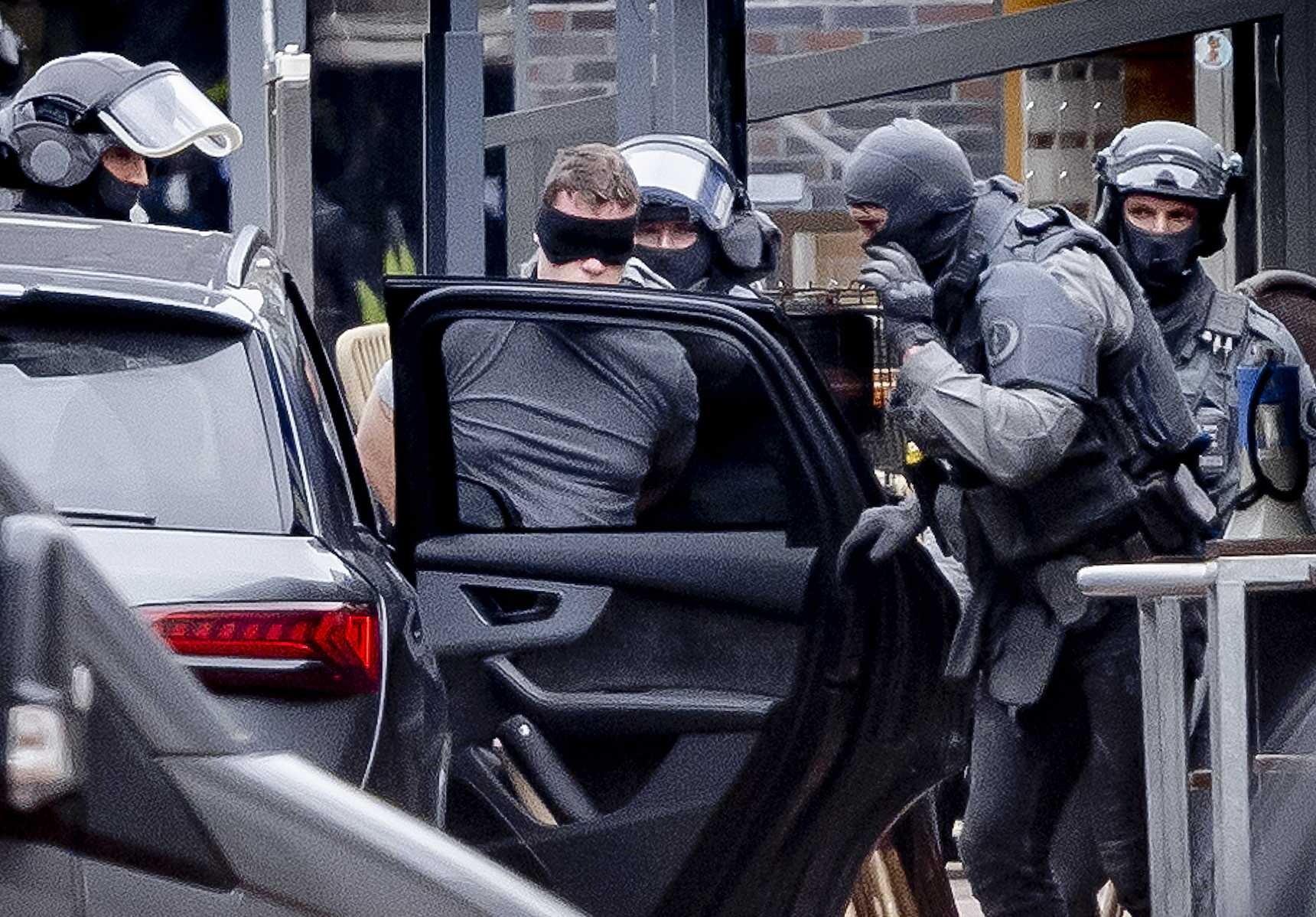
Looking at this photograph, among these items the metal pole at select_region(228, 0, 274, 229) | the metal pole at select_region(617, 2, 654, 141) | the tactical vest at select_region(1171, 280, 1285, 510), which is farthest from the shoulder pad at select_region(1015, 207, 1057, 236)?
the metal pole at select_region(228, 0, 274, 229)

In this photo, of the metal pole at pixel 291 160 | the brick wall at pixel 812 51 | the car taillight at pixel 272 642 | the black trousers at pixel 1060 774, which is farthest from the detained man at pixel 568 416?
the brick wall at pixel 812 51

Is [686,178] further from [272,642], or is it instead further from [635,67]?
[272,642]

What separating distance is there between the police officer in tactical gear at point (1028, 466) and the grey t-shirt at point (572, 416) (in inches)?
14.3

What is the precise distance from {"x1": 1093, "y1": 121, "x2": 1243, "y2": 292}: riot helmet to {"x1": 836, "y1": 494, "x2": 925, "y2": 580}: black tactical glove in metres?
1.35

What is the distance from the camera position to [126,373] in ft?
14.0

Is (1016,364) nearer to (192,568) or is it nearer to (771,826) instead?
(771,826)

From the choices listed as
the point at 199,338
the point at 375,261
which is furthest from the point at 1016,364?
the point at 375,261

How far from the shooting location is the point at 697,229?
739cm

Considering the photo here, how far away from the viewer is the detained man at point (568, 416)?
17.7 ft

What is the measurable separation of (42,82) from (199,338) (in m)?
3.30

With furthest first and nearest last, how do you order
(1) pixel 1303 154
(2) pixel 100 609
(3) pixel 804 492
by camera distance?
(1) pixel 1303 154
(3) pixel 804 492
(2) pixel 100 609

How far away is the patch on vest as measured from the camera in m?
5.56

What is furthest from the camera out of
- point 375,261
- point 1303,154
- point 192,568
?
point 375,261

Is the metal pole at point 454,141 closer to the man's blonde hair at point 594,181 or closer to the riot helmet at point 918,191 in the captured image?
the man's blonde hair at point 594,181
